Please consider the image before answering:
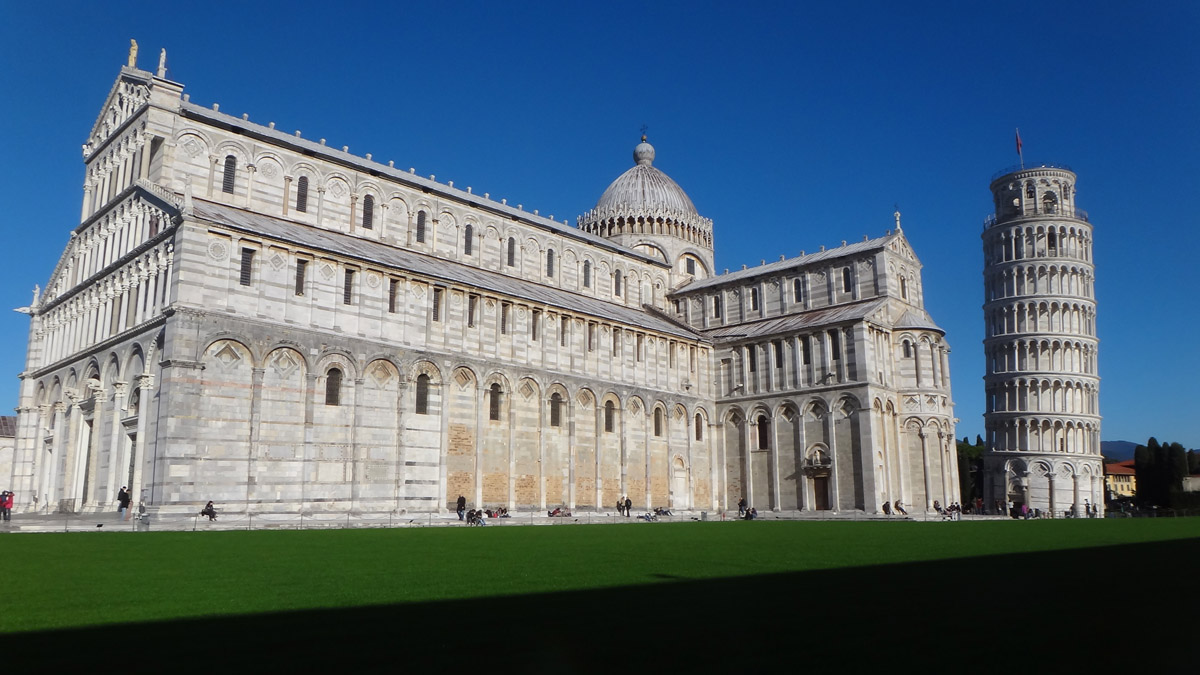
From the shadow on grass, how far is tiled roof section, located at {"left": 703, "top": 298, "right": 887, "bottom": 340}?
39032mm

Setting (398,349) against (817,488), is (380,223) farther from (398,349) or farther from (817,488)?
(817,488)

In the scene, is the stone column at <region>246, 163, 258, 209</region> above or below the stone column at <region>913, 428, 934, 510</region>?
above

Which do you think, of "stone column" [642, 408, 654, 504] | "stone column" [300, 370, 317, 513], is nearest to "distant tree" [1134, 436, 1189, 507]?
"stone column" [642, 408, 654, 504]

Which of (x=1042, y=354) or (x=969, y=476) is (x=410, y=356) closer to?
(x=1042, y=354)

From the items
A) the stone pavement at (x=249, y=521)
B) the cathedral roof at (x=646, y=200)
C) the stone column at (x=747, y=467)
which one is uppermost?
the cathedral roof at (x=646, y=200)

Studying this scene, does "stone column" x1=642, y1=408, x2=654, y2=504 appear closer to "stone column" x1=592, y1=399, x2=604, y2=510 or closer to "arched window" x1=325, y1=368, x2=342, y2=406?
"stone column" x1=592, y1=399, x2=604, y2=510

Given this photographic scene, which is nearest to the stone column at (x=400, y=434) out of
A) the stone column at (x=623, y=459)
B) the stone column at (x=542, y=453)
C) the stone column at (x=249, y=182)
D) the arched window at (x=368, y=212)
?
the stone column at (x=542, y=453)

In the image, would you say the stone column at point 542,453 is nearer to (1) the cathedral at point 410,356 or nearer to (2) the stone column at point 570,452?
(1) the cathedral at point 410,356

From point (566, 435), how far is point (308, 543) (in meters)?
25.3

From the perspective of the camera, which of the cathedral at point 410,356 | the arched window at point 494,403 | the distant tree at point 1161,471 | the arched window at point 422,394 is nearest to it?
the cathedral at point 410,356

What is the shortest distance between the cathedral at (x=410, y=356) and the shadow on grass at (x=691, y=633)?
25420mm

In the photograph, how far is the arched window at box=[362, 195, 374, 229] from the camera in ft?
145

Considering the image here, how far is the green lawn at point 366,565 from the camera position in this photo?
940 cm

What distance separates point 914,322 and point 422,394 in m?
29.0
